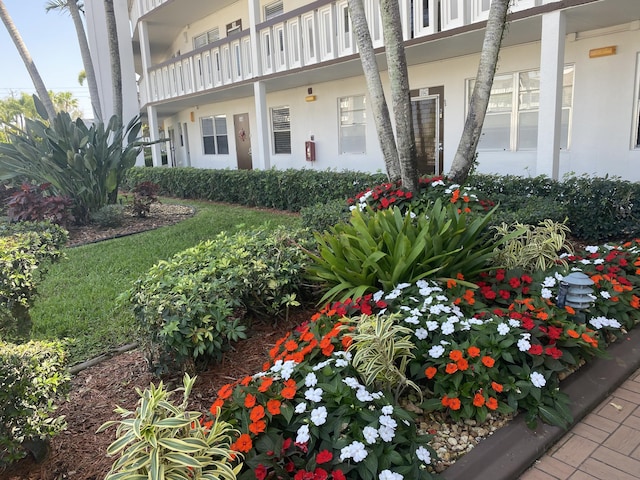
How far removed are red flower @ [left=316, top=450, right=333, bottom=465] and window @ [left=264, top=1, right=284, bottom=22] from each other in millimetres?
14536

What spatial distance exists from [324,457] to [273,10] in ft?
49.6

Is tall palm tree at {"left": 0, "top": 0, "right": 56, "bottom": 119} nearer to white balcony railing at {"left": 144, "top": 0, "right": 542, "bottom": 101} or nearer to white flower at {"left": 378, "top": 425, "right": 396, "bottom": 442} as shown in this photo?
white balcony railing at {"left": 144, "top": 0, "right": 542, "bottom": 101}

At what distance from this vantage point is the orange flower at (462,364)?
2729 millimetres

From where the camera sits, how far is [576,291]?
340cm

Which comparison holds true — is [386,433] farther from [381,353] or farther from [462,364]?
[462,364]

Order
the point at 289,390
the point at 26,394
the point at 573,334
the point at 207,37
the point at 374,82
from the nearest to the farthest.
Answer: the point at 26,394 → the point at 289,390 → the point at 573,334 → the point at 374,82 → the point at 207,37

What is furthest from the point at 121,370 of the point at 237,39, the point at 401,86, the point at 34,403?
the point at 237,39

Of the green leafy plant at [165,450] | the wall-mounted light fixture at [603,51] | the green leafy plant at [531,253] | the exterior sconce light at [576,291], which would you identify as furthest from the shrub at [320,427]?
the wall-mounted light fixture at [603,51]

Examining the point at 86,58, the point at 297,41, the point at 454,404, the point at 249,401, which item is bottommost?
the point at 454,404

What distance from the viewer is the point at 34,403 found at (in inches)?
91.6

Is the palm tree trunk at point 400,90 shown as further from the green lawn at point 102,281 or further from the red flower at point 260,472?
the red flower at point 260,472

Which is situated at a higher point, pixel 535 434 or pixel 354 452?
pixel 354 452

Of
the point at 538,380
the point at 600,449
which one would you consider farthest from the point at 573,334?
the point at 600,449

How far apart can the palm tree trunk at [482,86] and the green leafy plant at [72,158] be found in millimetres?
6962
